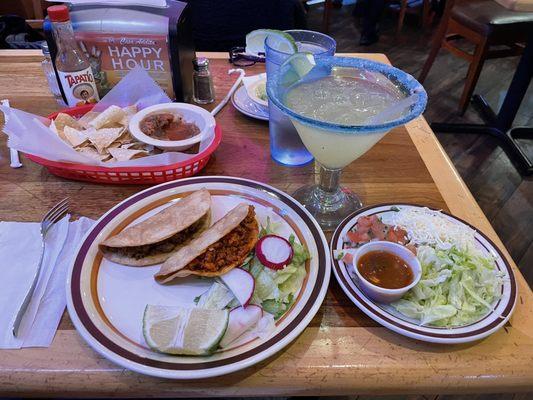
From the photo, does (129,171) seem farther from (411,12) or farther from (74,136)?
(411,12)

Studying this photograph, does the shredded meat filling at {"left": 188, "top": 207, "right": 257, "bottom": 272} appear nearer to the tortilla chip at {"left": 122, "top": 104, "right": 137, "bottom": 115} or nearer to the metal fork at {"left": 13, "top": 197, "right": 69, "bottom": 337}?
the metal fork at {"left": 13, "top": 197, "right": 69, "bottom": 337}

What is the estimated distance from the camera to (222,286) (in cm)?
96

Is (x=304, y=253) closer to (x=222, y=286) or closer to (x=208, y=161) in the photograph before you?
(x=222, y=286)

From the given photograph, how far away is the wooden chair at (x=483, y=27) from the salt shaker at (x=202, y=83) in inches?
110

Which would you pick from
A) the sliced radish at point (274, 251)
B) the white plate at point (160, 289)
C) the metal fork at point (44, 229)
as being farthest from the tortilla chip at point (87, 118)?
the sliced radish at point (274, 251)

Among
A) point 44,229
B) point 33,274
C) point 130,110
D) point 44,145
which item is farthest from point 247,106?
point 33,274

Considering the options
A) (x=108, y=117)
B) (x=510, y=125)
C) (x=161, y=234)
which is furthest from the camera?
(x=510, y=125)

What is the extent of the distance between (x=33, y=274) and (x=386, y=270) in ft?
2.74

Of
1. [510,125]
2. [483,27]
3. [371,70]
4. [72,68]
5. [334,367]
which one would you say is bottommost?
[510,125]

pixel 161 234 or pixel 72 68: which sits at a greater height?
pixel 72 68

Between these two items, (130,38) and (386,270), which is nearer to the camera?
(386,270)

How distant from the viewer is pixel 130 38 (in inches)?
58.7

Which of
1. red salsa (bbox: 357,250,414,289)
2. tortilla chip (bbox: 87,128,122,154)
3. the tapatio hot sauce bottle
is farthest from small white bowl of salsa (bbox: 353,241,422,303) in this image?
the tapatio hot sauce bottle

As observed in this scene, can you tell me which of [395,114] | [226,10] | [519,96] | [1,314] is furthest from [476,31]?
[1,314]
